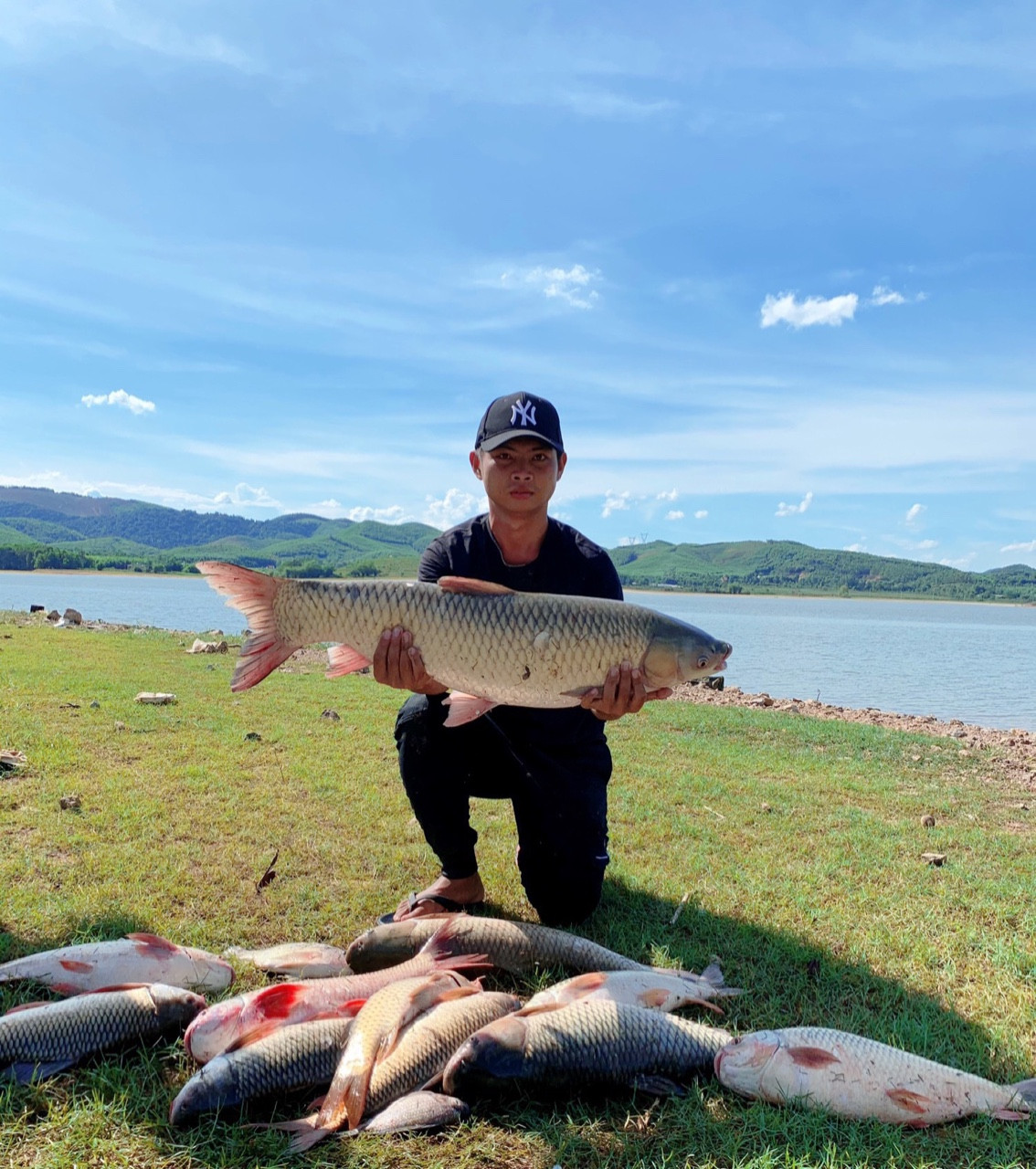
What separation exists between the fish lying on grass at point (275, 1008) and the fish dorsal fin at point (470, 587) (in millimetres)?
1546

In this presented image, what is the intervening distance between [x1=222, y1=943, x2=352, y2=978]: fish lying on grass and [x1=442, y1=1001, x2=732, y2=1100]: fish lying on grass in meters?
0.99

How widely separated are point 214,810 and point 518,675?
132 inches

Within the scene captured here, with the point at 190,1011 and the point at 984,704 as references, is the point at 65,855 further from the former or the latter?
the point at 984,704

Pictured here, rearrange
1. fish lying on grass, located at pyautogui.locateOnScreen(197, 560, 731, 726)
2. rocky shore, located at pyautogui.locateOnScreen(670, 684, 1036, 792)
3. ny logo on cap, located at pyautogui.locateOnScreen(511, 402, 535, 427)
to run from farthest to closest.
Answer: rocky shore, located at pyautogui.locateOnScreen(670, 684, 1036, 792) → ny logo on cap, located at pyautogui.locateOnScreen(511, 402, 535, 427) → fish lying on grass, located at pyautogui.locateOnScreen(197, 560, 731, 726)

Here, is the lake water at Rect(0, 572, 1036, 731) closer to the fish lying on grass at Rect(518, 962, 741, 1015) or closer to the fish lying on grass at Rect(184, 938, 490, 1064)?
the fish lying on grass at Rect(518, 962, 741, 1015)

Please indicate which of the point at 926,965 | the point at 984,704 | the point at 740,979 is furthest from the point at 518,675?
the point at 984,704

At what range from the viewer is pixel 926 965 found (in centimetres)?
373

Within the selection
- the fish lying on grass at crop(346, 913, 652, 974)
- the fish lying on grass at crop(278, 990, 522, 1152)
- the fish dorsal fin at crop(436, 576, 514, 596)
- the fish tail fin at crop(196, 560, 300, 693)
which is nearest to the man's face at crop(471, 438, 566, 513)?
the fish dorsal fin at crop(436, 576, 514, 596)

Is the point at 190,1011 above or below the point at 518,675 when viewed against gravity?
below

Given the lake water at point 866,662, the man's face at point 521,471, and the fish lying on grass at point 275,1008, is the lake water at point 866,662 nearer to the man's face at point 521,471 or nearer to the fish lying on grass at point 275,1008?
the man's face at point 521,471

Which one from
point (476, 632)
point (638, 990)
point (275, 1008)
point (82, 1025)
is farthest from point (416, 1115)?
point (476, 632)

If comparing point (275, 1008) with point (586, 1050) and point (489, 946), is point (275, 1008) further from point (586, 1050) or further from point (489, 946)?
point (586, 1050)

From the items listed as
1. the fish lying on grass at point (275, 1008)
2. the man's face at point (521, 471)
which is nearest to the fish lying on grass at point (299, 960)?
the fish lying on grass at point (275, 1008)

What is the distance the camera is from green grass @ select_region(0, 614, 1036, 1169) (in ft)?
7.91
